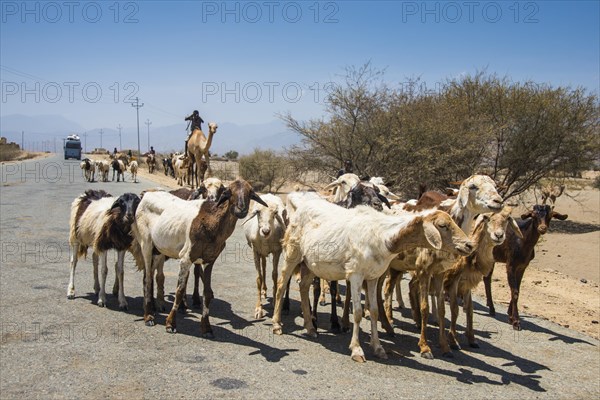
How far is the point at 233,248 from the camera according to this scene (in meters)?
13.8

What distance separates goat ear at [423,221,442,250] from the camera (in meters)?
5.94

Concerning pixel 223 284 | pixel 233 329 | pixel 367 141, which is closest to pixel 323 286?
pixel 223 284

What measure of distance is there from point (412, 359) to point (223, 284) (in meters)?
4.47

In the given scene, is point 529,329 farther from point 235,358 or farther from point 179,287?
point 179,287

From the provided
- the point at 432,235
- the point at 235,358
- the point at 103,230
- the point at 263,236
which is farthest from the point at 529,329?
the point at 103,230

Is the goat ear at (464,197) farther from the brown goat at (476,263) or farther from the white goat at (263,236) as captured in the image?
the white goat at (263,236)

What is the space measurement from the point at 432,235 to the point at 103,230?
16.6 ft

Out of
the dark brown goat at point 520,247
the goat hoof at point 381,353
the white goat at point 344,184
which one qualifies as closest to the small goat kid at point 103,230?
the white goat at point 344,184

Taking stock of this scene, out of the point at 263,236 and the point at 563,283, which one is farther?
the point at 563,283

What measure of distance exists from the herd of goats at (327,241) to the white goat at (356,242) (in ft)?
0.04

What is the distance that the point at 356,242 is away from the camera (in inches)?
258

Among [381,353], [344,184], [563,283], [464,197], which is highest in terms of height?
[344,184]

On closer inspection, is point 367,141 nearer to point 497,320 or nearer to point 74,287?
point 497,320

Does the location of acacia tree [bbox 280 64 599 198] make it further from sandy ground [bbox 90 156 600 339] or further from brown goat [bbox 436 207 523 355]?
brown goat [bbox 436 207 523 355]
